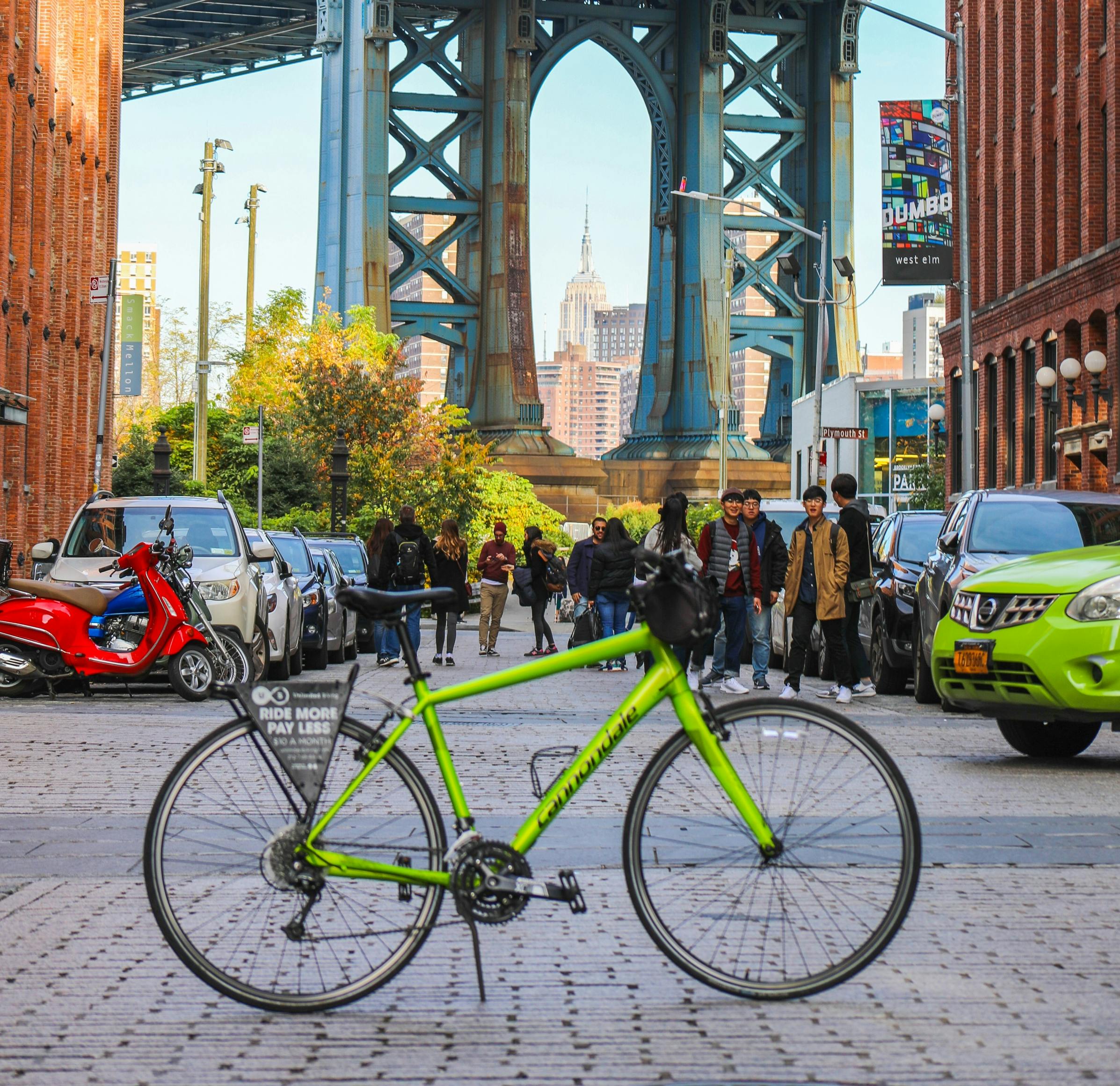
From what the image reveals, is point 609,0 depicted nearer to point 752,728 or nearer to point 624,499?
point 624,499

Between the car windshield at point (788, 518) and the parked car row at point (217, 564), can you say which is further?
the car windshield at point (788, 518)

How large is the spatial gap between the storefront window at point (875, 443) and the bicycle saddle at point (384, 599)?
219 ft

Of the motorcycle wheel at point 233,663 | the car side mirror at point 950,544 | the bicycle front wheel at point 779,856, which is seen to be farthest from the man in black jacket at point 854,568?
the bicycle front wheel at point 779,856

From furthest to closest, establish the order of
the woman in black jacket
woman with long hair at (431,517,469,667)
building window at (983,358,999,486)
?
building window at (983,358,999,486) < woman with long hair at (431,517,469,667) < the woman in black jacket

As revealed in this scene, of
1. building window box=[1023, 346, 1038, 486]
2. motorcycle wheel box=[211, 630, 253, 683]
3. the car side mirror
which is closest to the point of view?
the car side mirror

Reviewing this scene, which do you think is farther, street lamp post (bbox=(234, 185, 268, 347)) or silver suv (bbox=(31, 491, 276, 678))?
street lamp post (bbox=(234, 185, 268, 347))

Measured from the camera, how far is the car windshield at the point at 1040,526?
48.7 feet

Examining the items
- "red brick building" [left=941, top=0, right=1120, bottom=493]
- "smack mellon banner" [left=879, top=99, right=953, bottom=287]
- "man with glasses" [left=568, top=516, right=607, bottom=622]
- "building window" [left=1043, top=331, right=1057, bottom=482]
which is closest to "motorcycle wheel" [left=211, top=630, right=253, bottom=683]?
"man with glasses" [left=568, top=516, right=607, bottom=622]

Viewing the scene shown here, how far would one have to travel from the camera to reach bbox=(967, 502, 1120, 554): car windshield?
14.9 meters

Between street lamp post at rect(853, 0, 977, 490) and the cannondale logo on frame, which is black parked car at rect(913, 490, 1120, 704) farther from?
street lamp post at rect(853, 0, 977, 490)

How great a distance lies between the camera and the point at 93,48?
4425cm

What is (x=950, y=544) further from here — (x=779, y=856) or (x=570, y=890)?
(x=570, y=890)

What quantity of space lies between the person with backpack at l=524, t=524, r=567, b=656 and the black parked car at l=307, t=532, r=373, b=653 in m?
2.52

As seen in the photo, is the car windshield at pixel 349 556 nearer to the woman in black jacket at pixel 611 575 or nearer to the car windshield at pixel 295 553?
the car windshield at pixel 295 553
